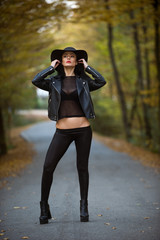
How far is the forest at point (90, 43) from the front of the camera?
9242mm

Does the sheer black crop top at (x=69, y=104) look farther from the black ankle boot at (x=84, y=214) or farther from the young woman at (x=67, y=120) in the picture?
the black ankle boot at (x=84, y=214)

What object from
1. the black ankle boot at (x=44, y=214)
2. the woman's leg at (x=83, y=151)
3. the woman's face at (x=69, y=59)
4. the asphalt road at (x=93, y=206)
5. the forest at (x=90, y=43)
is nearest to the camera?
the asphalt road at (x=93, y=206)

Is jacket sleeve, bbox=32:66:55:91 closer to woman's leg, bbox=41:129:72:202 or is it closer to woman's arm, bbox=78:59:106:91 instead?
woman's arm, bbox=78:59:106:91

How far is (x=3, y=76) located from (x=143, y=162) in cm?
521

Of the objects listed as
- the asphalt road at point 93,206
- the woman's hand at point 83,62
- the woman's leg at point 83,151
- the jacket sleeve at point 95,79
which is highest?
the woman's hand at point 83,62

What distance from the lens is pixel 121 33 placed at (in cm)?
1978

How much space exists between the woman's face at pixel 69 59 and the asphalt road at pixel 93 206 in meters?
2.09

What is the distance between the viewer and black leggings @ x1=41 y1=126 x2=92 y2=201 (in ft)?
15.0

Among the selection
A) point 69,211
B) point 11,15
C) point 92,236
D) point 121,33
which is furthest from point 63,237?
point 121,33

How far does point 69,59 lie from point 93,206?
7.94 ft

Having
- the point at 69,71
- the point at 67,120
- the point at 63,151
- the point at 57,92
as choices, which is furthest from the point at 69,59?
the point at 63,151

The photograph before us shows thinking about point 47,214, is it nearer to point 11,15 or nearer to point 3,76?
point 11,15

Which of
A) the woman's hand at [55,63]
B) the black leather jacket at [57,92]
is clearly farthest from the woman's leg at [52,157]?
the woman's hand at [55,63]

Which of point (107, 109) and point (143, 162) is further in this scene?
point (107, 109)
